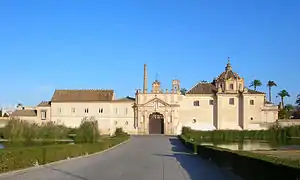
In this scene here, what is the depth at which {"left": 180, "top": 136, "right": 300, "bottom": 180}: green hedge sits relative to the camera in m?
11.6

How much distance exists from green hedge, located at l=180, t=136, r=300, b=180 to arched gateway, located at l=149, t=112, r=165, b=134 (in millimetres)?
66905

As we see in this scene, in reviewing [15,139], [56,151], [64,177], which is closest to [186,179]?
[64,177]

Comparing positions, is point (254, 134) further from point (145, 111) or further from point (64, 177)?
point (64, 177)

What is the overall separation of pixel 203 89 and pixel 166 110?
987 cm

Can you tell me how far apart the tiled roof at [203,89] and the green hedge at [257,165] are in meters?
69.4

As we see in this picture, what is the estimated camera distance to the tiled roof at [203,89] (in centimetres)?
9575

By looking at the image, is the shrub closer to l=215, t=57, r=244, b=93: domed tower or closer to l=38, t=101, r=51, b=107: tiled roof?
l=38, t=101, r=51, b=107: tiled roof

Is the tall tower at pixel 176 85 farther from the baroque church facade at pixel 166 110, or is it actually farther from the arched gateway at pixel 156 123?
the arched gateway at pixel 156 123

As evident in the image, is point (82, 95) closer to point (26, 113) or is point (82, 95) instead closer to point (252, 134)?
point (26, 113)

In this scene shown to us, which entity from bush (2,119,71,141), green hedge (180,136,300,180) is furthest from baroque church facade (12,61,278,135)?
green hedge (180,136,300,180)

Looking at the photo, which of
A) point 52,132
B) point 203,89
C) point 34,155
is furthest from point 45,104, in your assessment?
point 34,155

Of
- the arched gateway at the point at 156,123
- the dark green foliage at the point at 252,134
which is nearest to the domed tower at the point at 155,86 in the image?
the arched gateway at the point at 156,123

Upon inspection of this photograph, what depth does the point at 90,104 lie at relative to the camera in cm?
9300

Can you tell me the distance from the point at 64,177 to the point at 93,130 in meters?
37.5
